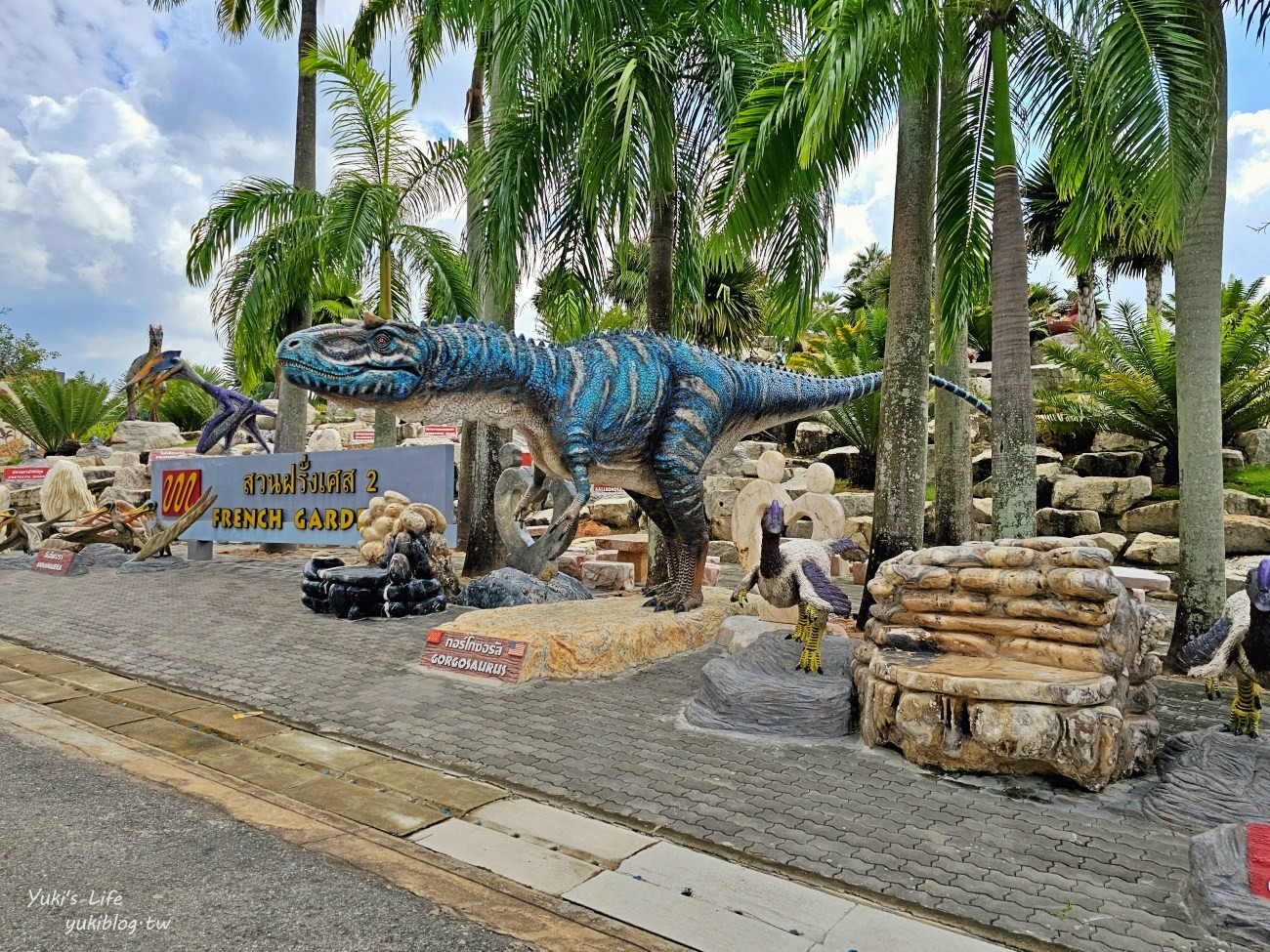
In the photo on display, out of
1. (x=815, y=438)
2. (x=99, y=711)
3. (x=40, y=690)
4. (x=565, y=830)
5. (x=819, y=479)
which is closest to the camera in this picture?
(x=565, y=830)

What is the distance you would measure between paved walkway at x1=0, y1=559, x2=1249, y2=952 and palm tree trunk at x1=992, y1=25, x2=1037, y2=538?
1.47 m

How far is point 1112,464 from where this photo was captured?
11.4 meters

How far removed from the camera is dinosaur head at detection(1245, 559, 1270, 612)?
3.51m

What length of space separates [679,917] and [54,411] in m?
26.8

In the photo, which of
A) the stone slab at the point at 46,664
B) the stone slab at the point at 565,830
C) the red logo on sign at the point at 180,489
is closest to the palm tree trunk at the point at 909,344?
the stone slab at the point at 565,830

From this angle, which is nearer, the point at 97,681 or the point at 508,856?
the point at 508,856

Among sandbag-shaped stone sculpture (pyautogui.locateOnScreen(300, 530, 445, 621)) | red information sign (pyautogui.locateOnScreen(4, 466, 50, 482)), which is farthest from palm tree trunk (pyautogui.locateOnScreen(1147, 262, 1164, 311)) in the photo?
red information sign (pyautogui.locateOnScreen(4, 466, 50, 482))

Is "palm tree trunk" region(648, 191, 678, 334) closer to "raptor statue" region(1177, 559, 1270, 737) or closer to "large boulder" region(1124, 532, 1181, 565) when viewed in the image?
"raptor statue" region(1177, 559, 1270, 737)

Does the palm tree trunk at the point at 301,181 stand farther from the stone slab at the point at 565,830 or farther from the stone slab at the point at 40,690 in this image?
the stone slab at the point at 565,830

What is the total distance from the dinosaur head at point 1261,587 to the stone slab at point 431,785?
331 centimetres

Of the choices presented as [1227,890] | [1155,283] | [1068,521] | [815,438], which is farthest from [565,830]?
[1155,283]

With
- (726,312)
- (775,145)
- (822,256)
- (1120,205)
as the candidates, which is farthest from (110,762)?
(726,312)

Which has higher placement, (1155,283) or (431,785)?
(1155,283)

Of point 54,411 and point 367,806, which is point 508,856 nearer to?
point 367,806
